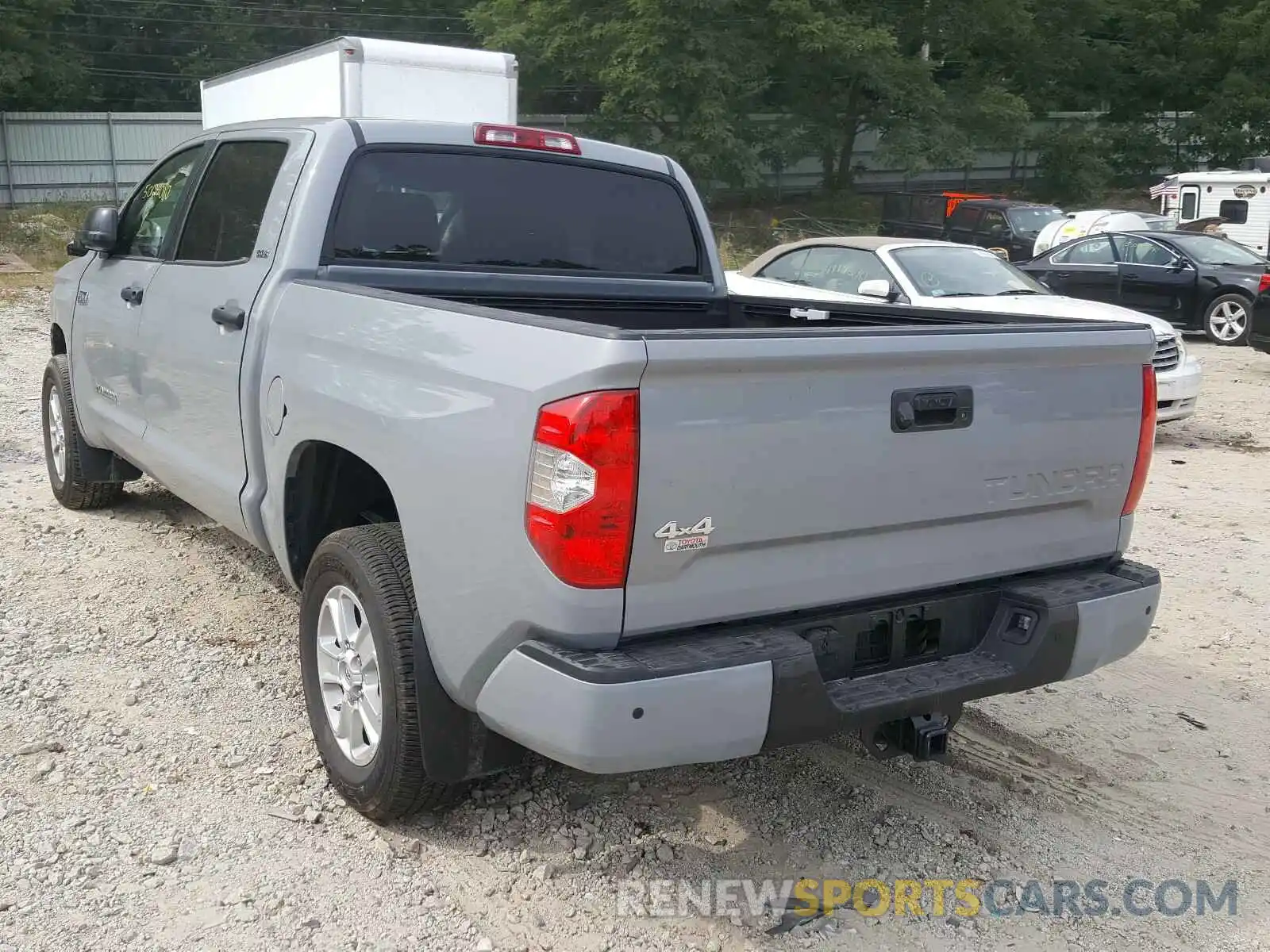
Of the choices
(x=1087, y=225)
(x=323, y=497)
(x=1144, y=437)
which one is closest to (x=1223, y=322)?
(x=1087, y=225)

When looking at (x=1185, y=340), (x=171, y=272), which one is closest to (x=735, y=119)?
(x=1185, y=340)

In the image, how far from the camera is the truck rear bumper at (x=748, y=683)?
106 inches

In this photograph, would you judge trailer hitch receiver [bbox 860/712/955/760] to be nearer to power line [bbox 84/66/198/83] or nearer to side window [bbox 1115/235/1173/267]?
side window [bbox 1115/235/1173/267]

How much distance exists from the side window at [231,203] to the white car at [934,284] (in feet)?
19.1

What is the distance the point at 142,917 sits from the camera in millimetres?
3084

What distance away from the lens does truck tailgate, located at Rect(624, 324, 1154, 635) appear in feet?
8.98

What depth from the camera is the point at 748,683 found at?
109 inches

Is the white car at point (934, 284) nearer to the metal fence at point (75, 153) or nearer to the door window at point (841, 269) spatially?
the door window at point (841, 269)

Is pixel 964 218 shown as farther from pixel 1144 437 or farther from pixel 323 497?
pixel 323 497

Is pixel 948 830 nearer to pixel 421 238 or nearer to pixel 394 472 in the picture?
pixel 394 472

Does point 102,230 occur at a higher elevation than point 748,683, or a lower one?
higher

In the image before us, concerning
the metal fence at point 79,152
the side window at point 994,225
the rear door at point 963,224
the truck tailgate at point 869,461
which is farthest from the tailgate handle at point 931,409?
the metal fence at point 79,152

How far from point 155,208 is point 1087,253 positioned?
13837mm

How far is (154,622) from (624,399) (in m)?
3.18
